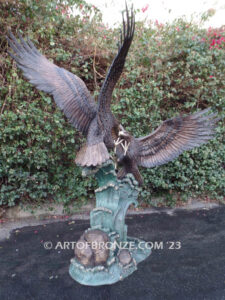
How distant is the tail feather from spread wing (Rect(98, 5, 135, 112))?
10.8 inches

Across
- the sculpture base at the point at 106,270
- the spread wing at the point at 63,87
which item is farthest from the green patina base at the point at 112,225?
the spread wing at the point at 63,87

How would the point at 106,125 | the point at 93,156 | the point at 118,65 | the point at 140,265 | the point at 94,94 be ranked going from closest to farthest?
1. the point at 118,65
2. the point at 93,156
3. the point at 106,125
4. the point at 140,265
5. the point at 94,94

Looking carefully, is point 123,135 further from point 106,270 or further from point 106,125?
point 106,270

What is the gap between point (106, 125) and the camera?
63.6 inches

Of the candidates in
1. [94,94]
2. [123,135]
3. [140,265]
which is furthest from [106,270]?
[94,94]

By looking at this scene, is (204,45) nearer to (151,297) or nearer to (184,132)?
(184,132)

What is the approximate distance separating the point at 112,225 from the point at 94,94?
181 cm

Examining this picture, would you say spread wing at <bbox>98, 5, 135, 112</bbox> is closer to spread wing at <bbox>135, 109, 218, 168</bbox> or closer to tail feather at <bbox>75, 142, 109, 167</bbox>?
tail feather at <bbox>75, 142, 109, 167</bbox>

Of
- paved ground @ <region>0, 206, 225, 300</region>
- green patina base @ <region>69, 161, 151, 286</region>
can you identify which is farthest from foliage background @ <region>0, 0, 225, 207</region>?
green patina base @ <region>69, 161, 151, 286</region>

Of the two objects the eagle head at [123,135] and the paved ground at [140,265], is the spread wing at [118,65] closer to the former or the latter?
the eagle head at [123,135]

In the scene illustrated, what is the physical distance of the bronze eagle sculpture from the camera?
5.38 feet

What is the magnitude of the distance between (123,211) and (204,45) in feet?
9.38

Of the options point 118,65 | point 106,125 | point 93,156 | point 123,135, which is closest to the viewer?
point 118,65

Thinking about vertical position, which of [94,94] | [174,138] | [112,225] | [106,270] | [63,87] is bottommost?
[106,270]
